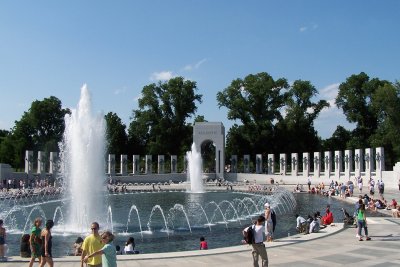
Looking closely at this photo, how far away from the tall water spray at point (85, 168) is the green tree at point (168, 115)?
50584mm

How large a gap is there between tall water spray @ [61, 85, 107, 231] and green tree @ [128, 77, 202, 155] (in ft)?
166

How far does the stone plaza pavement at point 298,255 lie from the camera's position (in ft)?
38.9

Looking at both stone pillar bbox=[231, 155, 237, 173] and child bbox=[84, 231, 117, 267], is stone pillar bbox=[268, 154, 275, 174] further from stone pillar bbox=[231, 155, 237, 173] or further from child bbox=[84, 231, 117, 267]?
child bbox=[84, 231, 117, 267]

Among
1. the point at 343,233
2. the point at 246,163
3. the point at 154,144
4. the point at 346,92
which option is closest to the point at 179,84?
the point at 154,144

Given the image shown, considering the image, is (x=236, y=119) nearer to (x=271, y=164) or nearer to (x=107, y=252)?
(x=271, y=164)

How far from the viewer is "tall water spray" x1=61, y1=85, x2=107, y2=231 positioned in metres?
22.6

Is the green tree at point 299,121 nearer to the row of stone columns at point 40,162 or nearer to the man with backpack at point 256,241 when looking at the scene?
the row of stone columns at point 40,162

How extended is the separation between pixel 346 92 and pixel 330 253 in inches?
2474

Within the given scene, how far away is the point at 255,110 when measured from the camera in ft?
248

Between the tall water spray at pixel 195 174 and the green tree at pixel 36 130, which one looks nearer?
the tall water spray at pixel 195 174

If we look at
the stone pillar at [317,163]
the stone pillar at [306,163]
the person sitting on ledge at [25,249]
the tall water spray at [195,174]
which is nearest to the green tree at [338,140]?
the stone pillar at [306,163]

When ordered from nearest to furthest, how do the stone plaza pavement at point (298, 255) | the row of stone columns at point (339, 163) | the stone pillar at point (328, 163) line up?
the stone plaza pavement at point (298, 255), the row of stone columns at point (339, 163), the stone pillar at point (328, 163)

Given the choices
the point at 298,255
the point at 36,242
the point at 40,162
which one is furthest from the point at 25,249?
the point at 40,162

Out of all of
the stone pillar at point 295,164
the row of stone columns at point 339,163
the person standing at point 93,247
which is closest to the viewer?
the person standing at point 93,247
